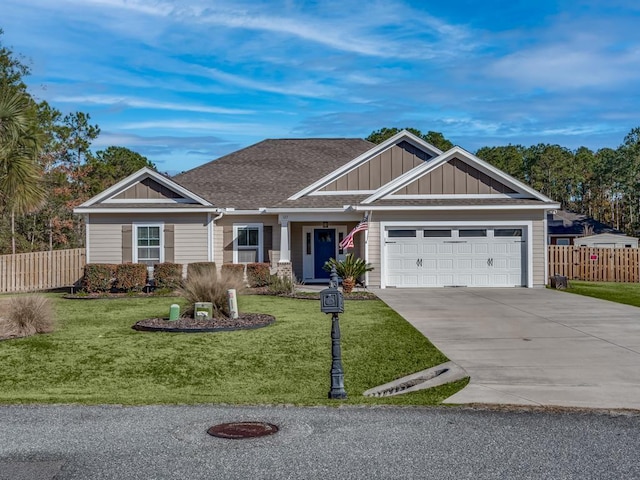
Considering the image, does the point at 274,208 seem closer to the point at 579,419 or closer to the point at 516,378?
the point at 516,378

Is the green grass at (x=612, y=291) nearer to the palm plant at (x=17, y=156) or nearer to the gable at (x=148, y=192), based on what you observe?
the gable at (x=148, y=192)

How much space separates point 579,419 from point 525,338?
5338 mm

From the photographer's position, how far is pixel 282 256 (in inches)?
911

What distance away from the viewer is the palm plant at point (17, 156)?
50.8 ft

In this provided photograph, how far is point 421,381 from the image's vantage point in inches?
359

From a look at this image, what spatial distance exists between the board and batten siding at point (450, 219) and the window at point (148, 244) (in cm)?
734

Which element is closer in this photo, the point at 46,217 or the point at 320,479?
the point at 320,479

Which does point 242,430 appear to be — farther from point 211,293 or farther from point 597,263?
point 597,263

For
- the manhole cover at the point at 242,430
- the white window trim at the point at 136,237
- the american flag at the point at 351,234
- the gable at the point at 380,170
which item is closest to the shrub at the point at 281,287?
the american flag at the point at 351,234

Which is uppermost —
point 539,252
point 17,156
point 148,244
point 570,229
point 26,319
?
point 17,156

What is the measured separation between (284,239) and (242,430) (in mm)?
16898

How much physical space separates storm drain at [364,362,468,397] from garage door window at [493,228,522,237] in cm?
1361

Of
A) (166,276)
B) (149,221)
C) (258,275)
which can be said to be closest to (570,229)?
Answer: (258,275)

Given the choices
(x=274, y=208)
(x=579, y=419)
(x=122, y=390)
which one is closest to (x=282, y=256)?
(x=274, y=208)
